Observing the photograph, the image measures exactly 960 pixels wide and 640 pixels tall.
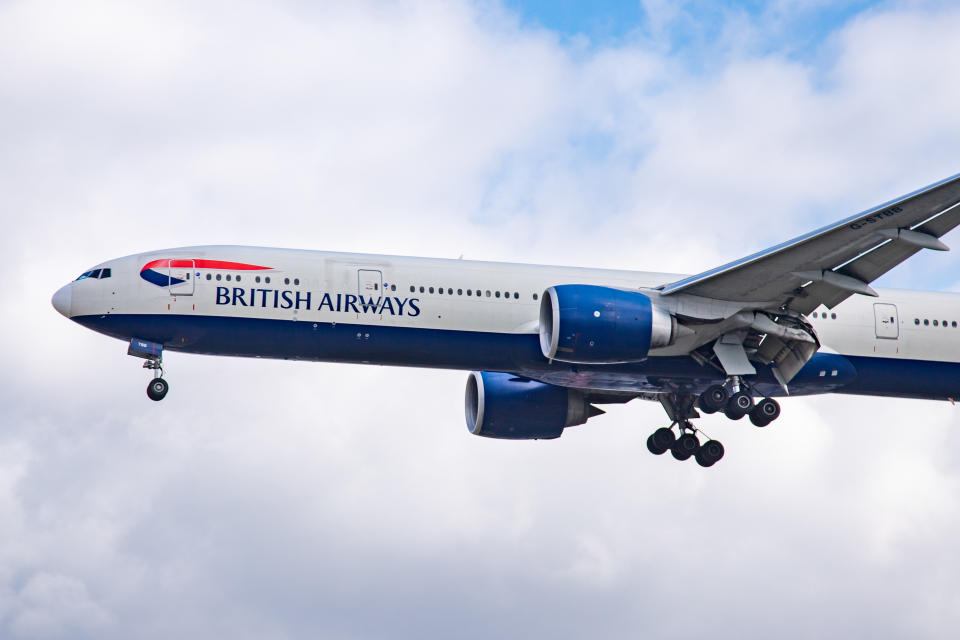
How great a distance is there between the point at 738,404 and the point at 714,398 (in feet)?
2.10

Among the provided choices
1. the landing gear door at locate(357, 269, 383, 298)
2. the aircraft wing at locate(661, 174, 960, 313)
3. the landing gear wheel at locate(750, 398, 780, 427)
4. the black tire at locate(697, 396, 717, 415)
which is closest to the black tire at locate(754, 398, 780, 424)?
the landing gear wheel at locate(750, 398, 780, 427)

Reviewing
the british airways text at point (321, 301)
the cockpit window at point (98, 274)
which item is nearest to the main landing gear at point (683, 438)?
the british airways text at point (321, 301)

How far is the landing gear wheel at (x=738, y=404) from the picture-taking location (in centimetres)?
3928

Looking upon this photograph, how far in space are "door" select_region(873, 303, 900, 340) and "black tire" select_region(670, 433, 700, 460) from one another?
20.1ft

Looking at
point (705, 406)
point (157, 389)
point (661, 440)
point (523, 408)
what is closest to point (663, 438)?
point (661, 440)

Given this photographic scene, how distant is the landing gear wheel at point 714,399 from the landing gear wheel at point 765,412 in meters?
0.89

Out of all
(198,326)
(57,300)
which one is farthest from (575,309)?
(57,300)

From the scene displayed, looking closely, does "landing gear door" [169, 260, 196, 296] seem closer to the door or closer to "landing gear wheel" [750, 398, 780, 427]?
"landing gear wheel" [750, 398, 780, 427]

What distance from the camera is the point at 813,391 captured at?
41344 mm

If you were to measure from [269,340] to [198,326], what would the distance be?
1.78 metres

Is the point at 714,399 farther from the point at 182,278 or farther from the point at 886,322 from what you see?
the point at 182,278

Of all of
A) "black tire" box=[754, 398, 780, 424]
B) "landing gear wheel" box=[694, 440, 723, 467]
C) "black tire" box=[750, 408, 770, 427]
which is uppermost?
"black tire" box=[754, 398, 780, 424]

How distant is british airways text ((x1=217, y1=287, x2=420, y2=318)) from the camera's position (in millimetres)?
37938

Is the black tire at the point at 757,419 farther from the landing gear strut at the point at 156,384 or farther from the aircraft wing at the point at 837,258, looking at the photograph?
the landing gear strut at the point at 156,384
